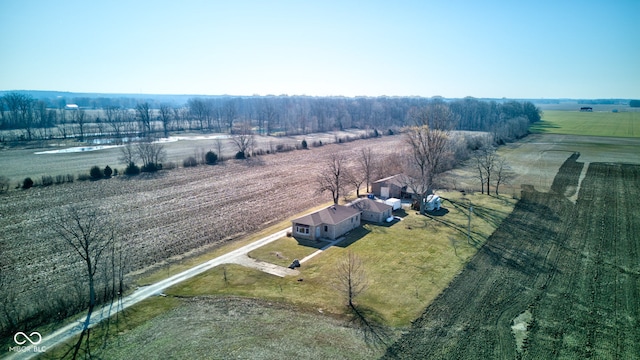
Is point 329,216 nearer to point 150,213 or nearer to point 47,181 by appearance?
point 150,213

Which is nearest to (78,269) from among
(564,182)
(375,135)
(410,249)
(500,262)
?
(410,249)

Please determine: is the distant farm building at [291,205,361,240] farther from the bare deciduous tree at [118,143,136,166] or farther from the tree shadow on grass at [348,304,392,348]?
the bare deciduous tree at [118,143,136,166]

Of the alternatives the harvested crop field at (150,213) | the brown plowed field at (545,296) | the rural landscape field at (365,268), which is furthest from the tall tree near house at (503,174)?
the harvested crop field at (150,213)

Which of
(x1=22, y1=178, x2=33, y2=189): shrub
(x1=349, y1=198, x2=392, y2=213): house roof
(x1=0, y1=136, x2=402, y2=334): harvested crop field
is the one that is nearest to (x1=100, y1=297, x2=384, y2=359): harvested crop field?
(x1=0, y1=136, x2=402, y2=334): harvested crop field

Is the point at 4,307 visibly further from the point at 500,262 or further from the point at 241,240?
the point at 500,262

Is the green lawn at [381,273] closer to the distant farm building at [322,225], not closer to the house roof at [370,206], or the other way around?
the distant farm building at [322,225]

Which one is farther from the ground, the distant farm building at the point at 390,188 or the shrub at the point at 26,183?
the shrub at the point at 26,183
